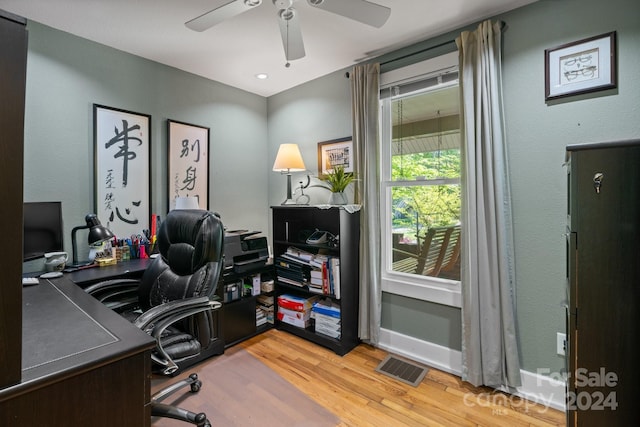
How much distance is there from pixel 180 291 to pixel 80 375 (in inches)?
33.6

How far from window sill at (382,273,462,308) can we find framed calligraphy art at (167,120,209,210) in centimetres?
192

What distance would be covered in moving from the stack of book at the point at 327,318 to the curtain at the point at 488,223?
100 cm

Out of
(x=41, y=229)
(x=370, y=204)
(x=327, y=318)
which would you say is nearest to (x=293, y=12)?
(x=370, y=204)

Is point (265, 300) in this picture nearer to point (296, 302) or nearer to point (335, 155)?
point (296, 302)

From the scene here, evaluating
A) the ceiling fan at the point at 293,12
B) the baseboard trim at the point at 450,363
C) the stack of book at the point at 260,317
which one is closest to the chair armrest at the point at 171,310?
the stack of book at the point at 260,317

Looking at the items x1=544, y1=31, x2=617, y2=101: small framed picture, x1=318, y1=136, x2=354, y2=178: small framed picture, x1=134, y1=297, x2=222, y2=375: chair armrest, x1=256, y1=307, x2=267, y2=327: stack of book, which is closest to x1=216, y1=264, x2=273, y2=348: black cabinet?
x1=256, y1=307, x2=267, y2=327: stack of book

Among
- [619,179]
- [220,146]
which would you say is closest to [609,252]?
[619,179]

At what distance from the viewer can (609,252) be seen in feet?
3.86

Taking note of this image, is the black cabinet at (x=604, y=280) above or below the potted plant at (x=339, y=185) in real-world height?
below

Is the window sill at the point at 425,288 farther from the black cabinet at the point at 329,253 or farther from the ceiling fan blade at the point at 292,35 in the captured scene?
the ceiling fan blade at the point at 292,35

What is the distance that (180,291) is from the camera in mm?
1700

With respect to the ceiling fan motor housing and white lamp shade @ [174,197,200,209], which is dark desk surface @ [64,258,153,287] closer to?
white lamp shade @ [174,197,200,209]

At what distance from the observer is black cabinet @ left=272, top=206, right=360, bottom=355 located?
8.22 feet

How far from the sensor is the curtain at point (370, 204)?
99.6 inches
